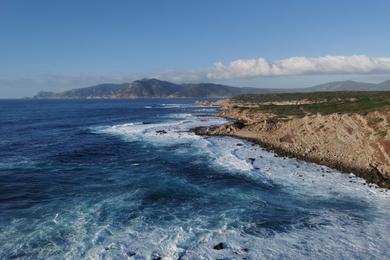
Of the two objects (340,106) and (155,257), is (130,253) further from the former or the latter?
(340,106)

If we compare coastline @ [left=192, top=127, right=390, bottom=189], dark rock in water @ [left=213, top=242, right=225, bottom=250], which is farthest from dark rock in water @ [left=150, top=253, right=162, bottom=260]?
coastline @ [left=192, top=127, right=390, bottom=189]

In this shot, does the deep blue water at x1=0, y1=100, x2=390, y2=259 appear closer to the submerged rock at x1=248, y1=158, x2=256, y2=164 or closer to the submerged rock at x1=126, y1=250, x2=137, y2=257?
the submerged rock at x1=126, y1=250, x2=137, y2=257

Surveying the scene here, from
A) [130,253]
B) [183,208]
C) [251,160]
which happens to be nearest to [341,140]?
[251,160]

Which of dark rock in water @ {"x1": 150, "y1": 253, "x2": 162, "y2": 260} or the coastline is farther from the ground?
dark rock in water @ {"x1": 150, "y1": 253, "x2": 162, "y2": 260}

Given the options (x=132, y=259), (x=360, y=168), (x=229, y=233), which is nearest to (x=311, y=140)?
(x=360, y=168)

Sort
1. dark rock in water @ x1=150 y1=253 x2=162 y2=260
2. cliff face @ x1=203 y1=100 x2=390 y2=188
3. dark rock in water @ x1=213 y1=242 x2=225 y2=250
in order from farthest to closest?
cliff face @ x1=203 y1=100 x2=390 y2=188 → dark rock in water @ x1=213 y1=242 x2=225 y2=250 → dark rock in water @ x1=150 y1=253 x2=162 y2=260

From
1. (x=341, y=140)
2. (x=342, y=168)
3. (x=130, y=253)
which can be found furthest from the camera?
(x=341, y=140)
